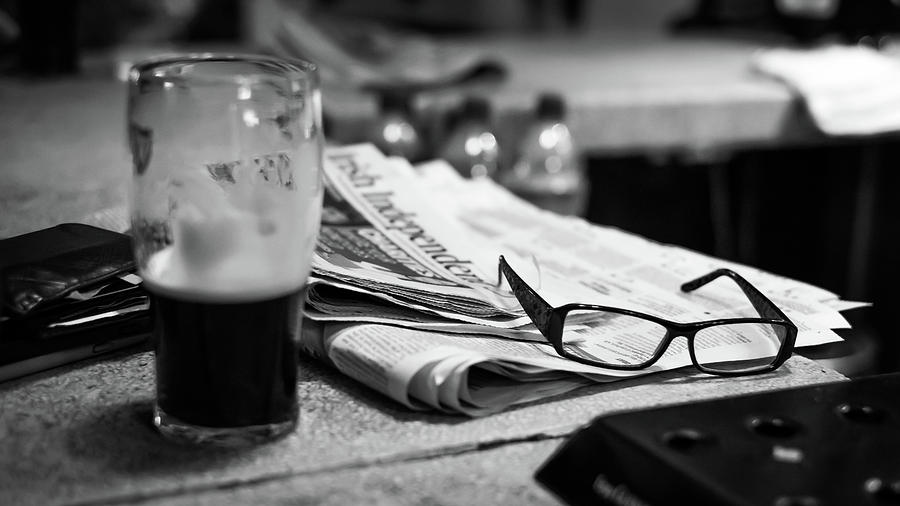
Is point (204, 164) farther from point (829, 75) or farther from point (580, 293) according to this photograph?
point (829, 75)

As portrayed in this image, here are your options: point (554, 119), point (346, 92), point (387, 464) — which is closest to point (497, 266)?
point (387, 464)

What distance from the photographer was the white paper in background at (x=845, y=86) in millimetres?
1745

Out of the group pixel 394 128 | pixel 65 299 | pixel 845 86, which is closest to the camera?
pixel 65 299

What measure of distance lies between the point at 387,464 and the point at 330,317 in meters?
0.14

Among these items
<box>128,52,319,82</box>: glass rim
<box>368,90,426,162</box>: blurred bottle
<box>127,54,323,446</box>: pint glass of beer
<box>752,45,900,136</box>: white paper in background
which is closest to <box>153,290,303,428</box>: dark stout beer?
<box>127,54,323,446</box>: pint glass of beer

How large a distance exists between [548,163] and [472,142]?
5.1 inches

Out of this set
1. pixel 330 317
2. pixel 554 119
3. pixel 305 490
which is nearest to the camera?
pixel 305 490

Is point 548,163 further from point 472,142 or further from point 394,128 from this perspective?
point 394,128

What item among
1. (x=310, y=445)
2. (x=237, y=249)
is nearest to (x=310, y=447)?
(x=310, y=445)

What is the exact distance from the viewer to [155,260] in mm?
496

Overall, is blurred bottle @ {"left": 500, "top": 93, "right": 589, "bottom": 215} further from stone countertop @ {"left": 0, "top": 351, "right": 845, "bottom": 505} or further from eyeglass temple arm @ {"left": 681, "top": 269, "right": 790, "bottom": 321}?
stone countertop @ {"left": 0, "top": 351, "right": 845, "bottom": 505}

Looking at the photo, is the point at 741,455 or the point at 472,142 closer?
the point at 741,455

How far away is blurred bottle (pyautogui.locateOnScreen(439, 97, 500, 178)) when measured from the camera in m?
1.60

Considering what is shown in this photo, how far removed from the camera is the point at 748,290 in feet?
2.27
